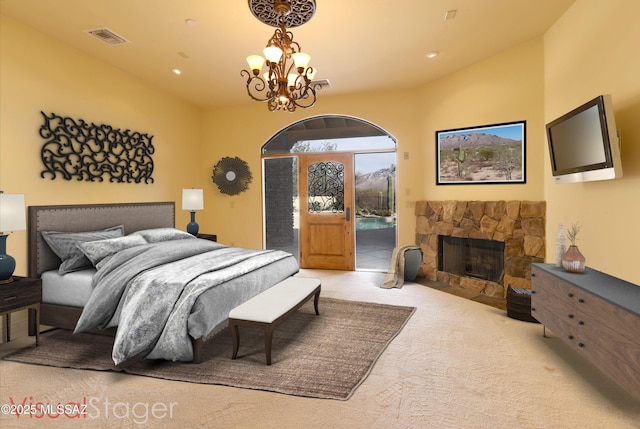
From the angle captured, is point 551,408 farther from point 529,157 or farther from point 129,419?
point 529,157

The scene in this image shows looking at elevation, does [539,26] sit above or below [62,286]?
above

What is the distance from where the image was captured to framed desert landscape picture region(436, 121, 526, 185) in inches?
162

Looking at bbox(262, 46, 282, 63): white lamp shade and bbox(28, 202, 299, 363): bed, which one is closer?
bbox(28, 202, 299, 363): bed

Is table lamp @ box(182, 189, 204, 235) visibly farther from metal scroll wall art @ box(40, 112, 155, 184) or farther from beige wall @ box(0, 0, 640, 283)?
metal scroll wall art @ box(40, 112, 155, 184)

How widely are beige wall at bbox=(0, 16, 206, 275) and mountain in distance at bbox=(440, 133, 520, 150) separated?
4.10 meters

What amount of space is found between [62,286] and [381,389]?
289 centimetres

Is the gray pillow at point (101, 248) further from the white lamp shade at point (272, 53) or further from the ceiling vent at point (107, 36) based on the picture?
the white lamp shade at point (272, 53)

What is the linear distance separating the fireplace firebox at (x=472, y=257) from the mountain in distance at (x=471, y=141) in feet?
4.00

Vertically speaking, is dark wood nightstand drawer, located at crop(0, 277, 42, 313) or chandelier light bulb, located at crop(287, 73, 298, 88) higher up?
chandelier light bulb, located at crop(287, 73, 298, 88)

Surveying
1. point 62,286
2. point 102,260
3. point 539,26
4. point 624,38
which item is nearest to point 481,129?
point 539,26

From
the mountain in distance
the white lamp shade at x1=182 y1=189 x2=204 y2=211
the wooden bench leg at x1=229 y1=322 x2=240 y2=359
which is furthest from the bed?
the mountain in distance

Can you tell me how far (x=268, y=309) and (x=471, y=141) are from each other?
11.2 ft

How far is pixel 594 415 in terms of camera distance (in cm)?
195

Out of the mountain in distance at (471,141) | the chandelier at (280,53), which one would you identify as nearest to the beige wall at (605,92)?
the mountain in distance at (471,141)
